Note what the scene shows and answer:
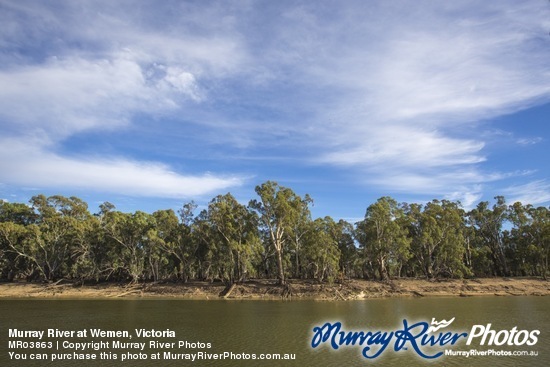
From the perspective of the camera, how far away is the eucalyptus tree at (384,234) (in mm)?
65562

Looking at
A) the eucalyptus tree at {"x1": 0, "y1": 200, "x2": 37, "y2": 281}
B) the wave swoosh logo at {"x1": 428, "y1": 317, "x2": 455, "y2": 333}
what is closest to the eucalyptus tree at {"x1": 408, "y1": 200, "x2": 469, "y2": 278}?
the wave swoosh logo at {"x1": 428, "y1": 317, "x2": 455, "y2": 333}

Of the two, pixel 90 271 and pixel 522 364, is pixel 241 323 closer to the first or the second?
pixel 522 364

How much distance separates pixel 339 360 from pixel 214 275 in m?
61.4

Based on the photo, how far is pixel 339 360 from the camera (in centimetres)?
2011

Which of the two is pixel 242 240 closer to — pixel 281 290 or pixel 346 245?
pixel 281 290

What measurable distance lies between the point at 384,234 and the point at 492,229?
36563mm

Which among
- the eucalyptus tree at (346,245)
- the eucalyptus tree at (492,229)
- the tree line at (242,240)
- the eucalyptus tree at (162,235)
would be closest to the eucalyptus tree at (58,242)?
the tree line at (242,240)

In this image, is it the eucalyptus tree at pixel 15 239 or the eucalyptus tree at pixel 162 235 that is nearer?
the eucalyptus tree at pixel 162 235

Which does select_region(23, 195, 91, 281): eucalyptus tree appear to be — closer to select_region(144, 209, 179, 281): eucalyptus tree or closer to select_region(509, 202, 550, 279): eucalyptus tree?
select_region(144, 209, 179, 281): eucalyptus tree

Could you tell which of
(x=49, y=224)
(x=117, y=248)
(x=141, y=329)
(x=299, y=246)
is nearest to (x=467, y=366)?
(x=141, y=329)
